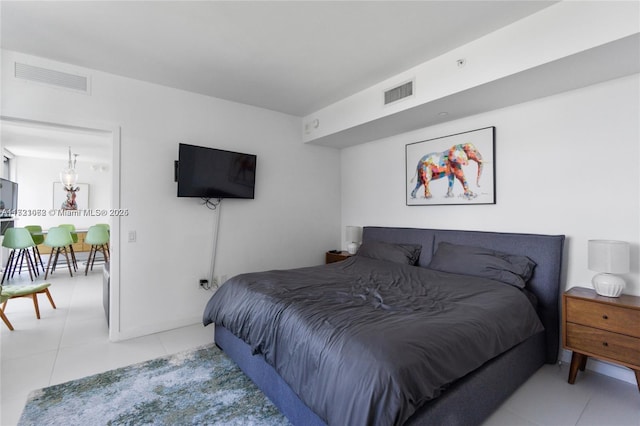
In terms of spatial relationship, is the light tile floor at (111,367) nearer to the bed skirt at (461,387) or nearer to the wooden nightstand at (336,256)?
the bed skirt at (461,387)

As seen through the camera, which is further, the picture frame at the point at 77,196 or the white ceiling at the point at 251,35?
the picture frame at the point at 77,196

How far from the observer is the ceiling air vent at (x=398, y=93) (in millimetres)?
3012

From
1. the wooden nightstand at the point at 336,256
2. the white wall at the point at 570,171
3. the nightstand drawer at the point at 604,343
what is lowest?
the nightstand drawer at the point at 604,343

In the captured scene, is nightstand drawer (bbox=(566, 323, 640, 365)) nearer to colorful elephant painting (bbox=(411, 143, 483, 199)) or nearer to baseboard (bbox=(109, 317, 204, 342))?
colorful elephant painting (bbox=(411, 143, 483, 199))

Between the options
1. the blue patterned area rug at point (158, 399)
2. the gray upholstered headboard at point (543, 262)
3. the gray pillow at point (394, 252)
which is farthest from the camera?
the gray pillow at point (394, 252)

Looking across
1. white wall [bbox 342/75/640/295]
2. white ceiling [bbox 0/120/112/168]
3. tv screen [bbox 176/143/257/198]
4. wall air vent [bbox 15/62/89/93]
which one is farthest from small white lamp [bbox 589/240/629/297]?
white ceiling [bbox 0/120/112/168]

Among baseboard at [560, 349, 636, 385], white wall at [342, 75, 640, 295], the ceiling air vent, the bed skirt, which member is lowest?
baseboard at [560, 349, 636, 385]

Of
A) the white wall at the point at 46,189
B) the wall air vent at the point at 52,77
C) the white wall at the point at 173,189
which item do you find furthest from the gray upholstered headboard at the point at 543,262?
the white wall at the point at 46,189

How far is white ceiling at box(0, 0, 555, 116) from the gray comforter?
1.99 m

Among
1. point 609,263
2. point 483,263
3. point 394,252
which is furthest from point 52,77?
point 609,263

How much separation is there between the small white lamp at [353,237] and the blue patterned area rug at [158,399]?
7.69ft

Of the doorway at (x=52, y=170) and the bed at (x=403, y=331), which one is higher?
the doorway at (x=52, y=170)

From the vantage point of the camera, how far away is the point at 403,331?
61.6 inches

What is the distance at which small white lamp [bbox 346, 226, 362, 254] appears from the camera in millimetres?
4441
